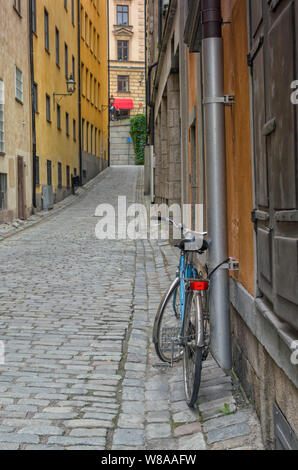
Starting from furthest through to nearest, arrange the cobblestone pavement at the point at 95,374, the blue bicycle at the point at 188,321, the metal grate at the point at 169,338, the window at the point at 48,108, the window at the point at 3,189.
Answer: the window at the point at 48,108 < the window at the point at 3,189 < the metal grate at the point at 169,338 < the blue bicycle at the point at 188,321 < the cobblestone pavement at the point at 95,374

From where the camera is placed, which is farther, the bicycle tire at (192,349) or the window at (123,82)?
the window at (123,82)

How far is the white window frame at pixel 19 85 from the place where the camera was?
21.1 meters

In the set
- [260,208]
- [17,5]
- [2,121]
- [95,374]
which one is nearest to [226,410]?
[260,208]

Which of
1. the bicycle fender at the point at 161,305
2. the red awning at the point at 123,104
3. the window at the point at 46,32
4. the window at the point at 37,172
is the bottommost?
the bicycle fender at the point at 161,305

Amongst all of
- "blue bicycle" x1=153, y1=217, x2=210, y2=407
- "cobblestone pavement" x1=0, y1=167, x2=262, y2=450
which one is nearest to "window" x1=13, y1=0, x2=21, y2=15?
"cobblestone pavement" x1=0, y1=167, x2=262, y2=450

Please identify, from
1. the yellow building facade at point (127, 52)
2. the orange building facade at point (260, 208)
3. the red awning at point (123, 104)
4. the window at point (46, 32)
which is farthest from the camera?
the yellow building facade at point (127, 52)

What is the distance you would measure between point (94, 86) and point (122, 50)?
870 inches

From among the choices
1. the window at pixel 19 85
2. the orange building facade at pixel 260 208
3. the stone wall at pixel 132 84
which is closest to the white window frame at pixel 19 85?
the window at pixel 19 85

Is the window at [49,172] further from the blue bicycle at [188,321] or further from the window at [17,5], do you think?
the blue bicycle at [188,321]

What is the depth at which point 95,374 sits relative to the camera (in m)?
5.07

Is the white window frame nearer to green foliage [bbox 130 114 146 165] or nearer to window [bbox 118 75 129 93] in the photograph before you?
green foliage [bbox 130 114 146 165]

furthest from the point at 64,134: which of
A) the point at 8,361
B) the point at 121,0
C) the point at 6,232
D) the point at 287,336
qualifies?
the point at 121,0

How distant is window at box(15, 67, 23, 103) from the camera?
21.1 meters

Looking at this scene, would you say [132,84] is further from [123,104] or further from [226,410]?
[226,410]
